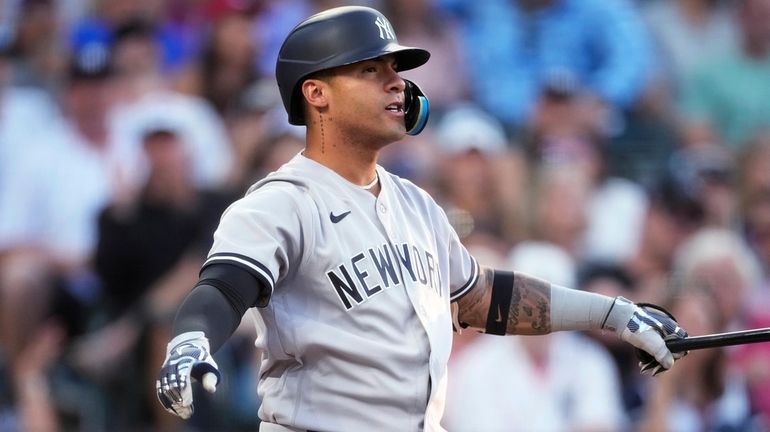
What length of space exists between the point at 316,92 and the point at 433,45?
5000 mm

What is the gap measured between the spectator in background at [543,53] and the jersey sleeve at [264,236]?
5.12 metres

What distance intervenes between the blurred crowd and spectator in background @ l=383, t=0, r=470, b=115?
16 mm

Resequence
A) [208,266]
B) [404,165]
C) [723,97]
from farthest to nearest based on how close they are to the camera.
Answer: [723,97] → [404,165] → [208,266]

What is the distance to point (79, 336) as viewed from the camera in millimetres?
7367

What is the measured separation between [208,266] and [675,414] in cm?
450

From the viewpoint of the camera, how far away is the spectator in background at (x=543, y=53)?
340 inches

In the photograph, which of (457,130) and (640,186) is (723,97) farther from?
(457,130)

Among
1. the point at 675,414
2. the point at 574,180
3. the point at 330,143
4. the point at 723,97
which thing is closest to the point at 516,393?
the point at 675,414

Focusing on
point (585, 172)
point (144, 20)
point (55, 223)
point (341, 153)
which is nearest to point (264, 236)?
point (341, 153)

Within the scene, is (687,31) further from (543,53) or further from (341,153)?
(341,153)

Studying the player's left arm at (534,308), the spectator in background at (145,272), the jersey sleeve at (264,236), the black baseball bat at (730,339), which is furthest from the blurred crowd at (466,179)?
the jersey sleeve at (264,236)

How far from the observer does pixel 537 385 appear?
23.4 ft

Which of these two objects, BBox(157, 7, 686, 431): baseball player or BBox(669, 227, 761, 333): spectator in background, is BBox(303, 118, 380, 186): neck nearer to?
BBox(157, 7, 686, 431): baseball player

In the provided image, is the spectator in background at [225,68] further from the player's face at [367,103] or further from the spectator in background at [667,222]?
the player's face at [367,103]
